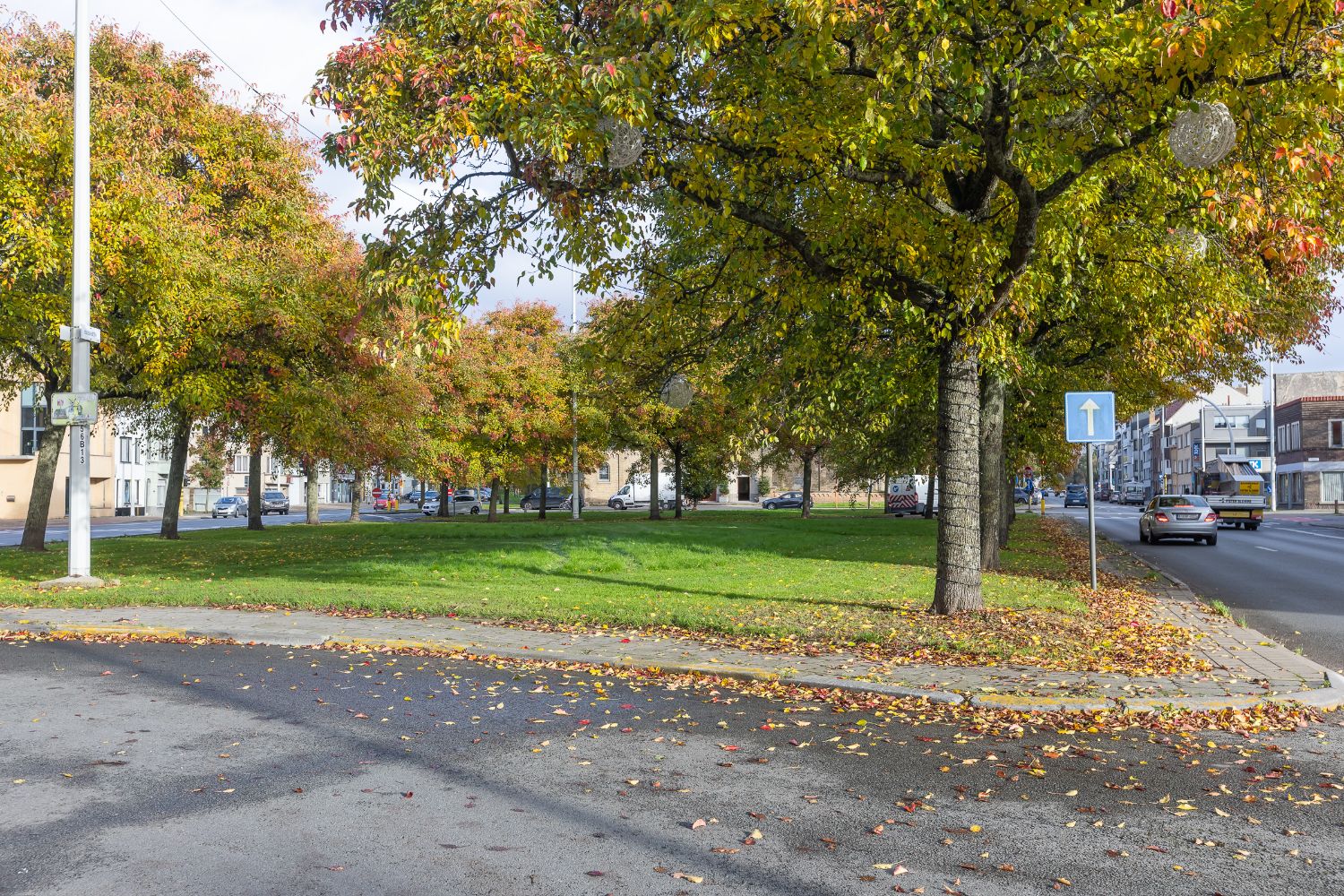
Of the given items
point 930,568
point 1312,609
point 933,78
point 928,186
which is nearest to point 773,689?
point 933,78

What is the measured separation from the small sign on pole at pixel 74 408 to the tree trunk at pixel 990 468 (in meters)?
13.8

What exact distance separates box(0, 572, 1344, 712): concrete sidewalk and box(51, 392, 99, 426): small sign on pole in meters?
3.50

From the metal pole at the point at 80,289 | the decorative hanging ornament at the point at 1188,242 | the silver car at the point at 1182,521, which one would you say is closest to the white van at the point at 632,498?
the silver car at the point at 1182,521

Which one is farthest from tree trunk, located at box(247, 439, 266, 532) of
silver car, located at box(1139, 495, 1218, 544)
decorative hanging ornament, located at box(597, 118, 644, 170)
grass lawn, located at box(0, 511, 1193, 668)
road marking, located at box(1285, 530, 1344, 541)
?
road marking, located at box(1285, 530, 1344, 541)

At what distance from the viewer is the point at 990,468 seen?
61.1 feet

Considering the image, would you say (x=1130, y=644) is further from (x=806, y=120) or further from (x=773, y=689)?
(x=806, y=120)

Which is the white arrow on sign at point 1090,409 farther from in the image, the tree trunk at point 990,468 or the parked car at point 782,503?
the parked car at point 782,503

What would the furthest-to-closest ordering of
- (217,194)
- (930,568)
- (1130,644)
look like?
(217,194)
(930,568)
(1130,644)

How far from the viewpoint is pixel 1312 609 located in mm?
14156

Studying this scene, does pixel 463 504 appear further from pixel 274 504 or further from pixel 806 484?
pixel 806 484

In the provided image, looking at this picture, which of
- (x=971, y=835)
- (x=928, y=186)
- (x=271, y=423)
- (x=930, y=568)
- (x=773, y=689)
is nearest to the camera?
(x=971, y=835)

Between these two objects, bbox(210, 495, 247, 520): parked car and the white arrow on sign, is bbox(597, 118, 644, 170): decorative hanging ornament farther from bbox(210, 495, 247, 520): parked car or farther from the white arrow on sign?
bbox(210, 495, 247, 520): parked car

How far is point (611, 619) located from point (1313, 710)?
665 cm

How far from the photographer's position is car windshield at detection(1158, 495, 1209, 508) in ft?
99.8
